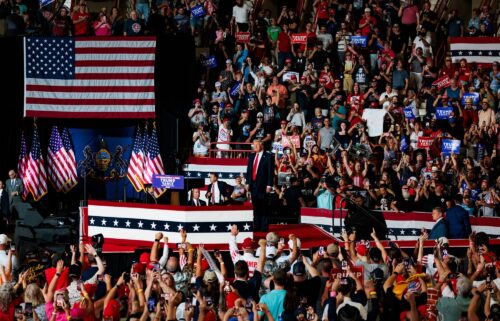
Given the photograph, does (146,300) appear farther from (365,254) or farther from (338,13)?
(338,13)

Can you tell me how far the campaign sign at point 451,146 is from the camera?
35125 mm

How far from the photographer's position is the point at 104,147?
38.5 m

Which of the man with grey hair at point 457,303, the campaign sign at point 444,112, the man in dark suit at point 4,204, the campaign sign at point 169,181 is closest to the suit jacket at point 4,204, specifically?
the man in dark suit at point 4,204

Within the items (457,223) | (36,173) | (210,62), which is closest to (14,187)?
(36,173)

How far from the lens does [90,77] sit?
121 feet

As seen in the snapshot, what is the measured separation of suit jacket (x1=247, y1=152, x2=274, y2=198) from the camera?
30.8 m

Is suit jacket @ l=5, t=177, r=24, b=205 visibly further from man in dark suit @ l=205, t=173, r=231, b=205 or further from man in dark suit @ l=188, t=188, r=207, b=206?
man in dark suit @ l=205, t=173, r=231, b=205

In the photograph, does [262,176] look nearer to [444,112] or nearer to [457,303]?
[444,112]

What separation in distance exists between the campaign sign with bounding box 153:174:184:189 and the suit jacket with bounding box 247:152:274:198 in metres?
1.81

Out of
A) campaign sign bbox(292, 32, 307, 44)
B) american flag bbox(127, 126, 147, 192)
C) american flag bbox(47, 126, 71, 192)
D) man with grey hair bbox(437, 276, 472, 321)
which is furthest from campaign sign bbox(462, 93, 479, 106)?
man with grey hair bbox(437, 276, 472, 321)

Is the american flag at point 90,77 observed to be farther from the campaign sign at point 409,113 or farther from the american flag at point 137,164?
the campaign sign at point 409,113

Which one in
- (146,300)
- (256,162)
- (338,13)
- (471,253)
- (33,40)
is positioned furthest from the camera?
(338,13)

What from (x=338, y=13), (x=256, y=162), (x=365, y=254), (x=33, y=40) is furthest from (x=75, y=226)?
(x=338, y=13)

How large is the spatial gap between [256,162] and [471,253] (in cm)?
692
